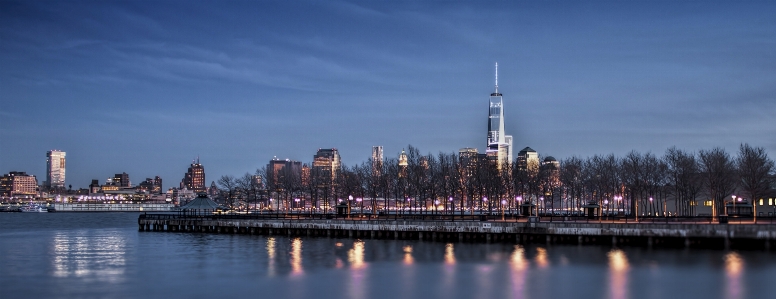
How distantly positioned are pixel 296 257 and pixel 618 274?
87.0 feet

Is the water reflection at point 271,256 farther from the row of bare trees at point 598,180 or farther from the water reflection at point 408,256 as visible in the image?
the row of bare trees at point 598,180

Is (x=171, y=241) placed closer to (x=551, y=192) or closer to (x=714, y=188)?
(x=714, y=188)

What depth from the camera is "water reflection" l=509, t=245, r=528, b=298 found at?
46.3 m

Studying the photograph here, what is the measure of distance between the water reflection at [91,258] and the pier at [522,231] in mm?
16618

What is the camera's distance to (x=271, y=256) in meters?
67.0

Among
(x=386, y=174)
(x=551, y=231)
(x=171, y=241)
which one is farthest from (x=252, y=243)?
(x=386, y=174)

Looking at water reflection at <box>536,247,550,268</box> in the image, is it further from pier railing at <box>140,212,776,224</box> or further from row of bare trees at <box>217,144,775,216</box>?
row of bare trees at <box>217,144,775,216</box>

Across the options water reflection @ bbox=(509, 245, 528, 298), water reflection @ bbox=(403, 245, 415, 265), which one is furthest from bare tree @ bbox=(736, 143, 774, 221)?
water reflection @ bbox=(403, 245, 415, 265)

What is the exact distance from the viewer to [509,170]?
150750 mm

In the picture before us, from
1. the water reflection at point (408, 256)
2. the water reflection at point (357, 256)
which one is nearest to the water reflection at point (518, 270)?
the water reflection at point (408, 256)

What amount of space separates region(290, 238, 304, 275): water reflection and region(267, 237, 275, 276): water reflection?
147 cm

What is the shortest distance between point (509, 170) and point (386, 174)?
78.3 feet

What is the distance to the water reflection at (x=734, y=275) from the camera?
44750 millimetres

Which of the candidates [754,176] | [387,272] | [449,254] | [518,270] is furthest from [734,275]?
[754,176]
